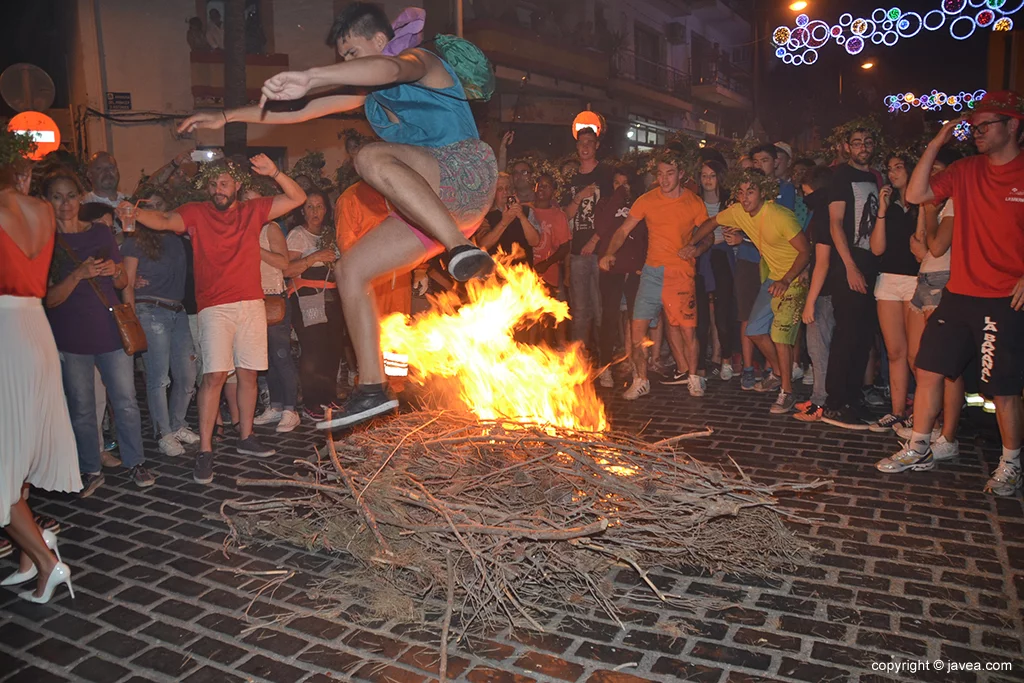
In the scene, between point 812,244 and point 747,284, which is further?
point 747,284

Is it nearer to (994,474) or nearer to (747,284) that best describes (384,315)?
(747,284)

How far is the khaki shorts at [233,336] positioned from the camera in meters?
6.49

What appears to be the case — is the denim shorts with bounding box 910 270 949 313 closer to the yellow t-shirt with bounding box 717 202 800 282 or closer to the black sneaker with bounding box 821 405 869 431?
the black sneaker with bounding box 821 405 869 431

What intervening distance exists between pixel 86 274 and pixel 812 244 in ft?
22.0

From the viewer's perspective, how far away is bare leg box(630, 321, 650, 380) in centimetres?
888

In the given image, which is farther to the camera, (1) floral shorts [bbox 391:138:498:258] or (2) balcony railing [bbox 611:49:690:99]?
(2) balcony railing [bbox 611:49:690:99]

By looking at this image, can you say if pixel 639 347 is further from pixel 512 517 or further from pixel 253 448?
pixel 512 517

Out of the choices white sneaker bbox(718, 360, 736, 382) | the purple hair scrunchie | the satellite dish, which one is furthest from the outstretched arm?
the satellite dish

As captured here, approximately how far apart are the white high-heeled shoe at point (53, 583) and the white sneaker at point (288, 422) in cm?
337

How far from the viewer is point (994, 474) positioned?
18.7ft

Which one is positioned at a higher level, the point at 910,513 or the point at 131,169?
the point at 131,169

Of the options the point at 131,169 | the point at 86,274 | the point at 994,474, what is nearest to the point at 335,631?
the point at 86,274

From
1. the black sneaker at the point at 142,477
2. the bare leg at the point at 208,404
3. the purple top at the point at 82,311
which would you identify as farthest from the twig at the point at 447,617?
the purple top at the point at 82,311

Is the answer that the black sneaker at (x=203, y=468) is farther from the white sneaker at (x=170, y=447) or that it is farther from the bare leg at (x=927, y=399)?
the bare leg at (x=927, y=399)
